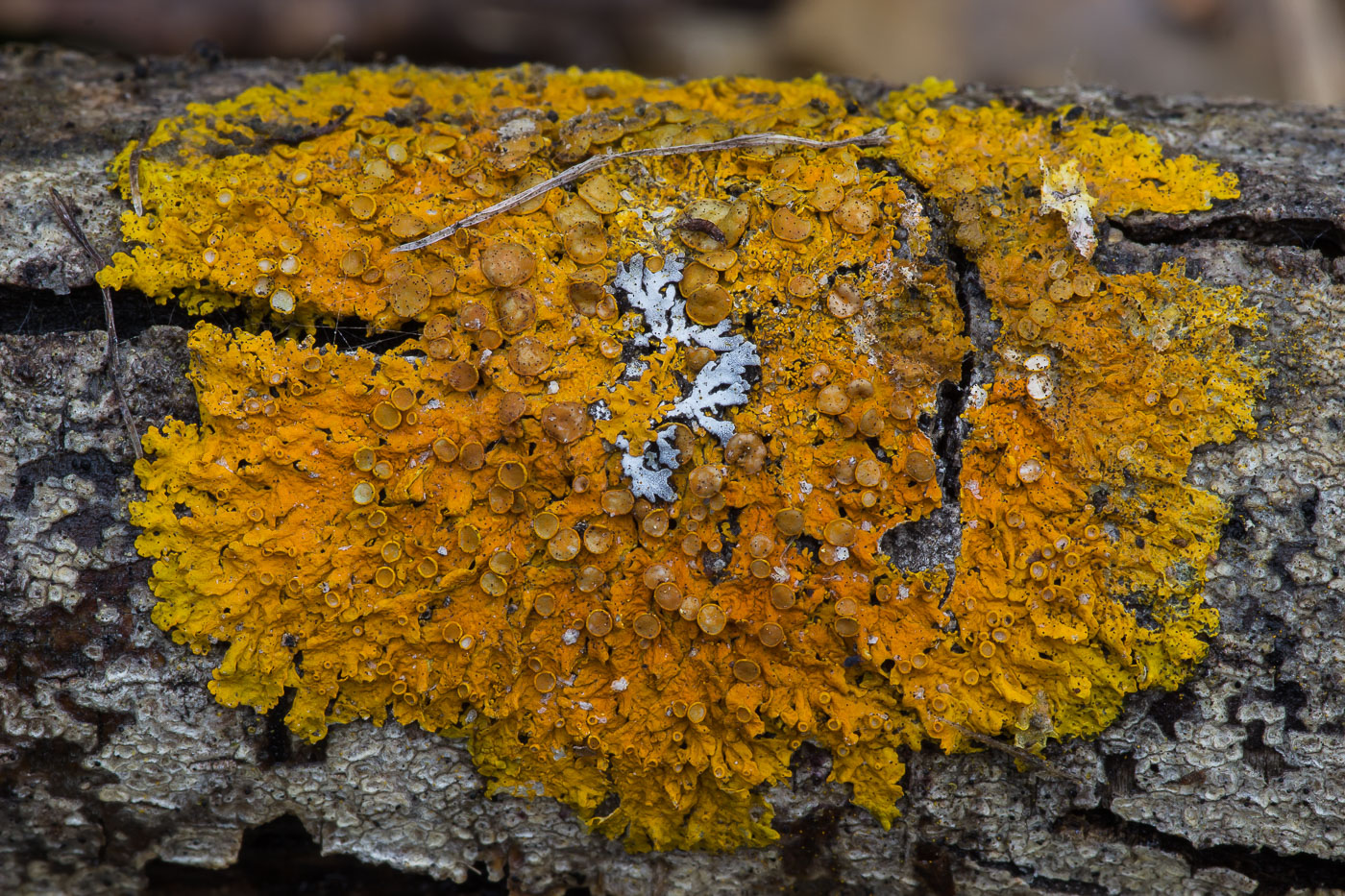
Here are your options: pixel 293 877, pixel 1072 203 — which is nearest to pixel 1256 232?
pixel 1072 203

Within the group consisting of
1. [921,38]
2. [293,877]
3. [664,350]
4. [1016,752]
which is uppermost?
[921,38]

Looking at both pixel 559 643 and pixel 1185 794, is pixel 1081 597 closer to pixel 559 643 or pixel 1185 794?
pixel 1185 794

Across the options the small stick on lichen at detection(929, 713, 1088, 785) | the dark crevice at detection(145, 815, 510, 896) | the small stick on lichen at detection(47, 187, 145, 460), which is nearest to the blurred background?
the small stick on lichen at detection(47, 187, 145, 460)

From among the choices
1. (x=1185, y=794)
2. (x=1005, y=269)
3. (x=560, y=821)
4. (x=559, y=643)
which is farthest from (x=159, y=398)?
(x=1185, y=794)

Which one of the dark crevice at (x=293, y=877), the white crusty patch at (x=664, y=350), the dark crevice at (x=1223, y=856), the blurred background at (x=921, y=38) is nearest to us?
the white crusty patch at (x=664, y=350)

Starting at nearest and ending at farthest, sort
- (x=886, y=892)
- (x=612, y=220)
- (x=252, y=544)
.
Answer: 1. (x=252, y=544)
2. (x=612, y=220)
3. (x=886, y=892)

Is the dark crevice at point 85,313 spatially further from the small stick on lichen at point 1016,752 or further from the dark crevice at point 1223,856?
the dark crevice at point 1223,856

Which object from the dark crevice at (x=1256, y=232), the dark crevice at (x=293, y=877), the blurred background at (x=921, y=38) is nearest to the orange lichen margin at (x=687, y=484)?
the dark crevice at (x=1256, y=232)

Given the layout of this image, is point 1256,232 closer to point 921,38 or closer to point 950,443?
point 950,443
